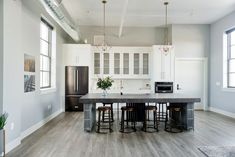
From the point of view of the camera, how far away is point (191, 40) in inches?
352

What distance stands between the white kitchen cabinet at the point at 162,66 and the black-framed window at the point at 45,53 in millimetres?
3904

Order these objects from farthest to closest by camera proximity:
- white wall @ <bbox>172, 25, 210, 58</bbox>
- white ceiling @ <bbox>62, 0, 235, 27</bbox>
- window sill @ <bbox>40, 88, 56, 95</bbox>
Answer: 1. white wall @ <bbox>172, 25, 210, 58</bbox>
2. white ceiling @ <bbox>62, 0, 235, 27</bbox>
3. window sill @ <bbox>40, 88, 56, 95</bbox>

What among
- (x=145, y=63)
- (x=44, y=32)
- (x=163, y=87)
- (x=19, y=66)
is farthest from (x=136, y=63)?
(x=19, y=66)

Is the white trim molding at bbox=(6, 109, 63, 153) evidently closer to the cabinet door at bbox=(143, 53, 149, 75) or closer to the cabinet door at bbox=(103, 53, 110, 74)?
the cabinet door at bbox=(103, 53, 110, 74)

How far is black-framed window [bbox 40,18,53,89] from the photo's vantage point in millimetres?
6484

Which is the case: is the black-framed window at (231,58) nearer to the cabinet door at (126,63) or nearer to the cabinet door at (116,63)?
the cabinet door at (126,63)

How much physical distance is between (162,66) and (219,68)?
2.07m

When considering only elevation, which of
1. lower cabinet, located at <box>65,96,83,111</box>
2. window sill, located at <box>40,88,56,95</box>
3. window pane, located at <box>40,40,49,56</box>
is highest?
window pane, located at <box>40,40,49,56</box>

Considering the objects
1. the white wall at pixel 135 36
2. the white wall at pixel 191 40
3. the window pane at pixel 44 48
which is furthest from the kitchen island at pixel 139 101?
the white wall at pixel 135 36

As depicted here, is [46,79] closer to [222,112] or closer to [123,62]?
[123,62]

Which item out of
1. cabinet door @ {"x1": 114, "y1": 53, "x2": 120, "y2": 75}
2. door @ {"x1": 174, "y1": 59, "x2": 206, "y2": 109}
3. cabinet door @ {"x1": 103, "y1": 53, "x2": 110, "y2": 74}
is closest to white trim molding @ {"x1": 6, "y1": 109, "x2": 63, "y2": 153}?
cabinet door @ {"x1": 103, "y1": 53, "x2": 110, "y2": 74}

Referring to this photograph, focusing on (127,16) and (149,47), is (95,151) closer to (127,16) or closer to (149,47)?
(127,16)

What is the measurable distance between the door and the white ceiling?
1.63 meters

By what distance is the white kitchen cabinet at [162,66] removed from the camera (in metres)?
8.58
